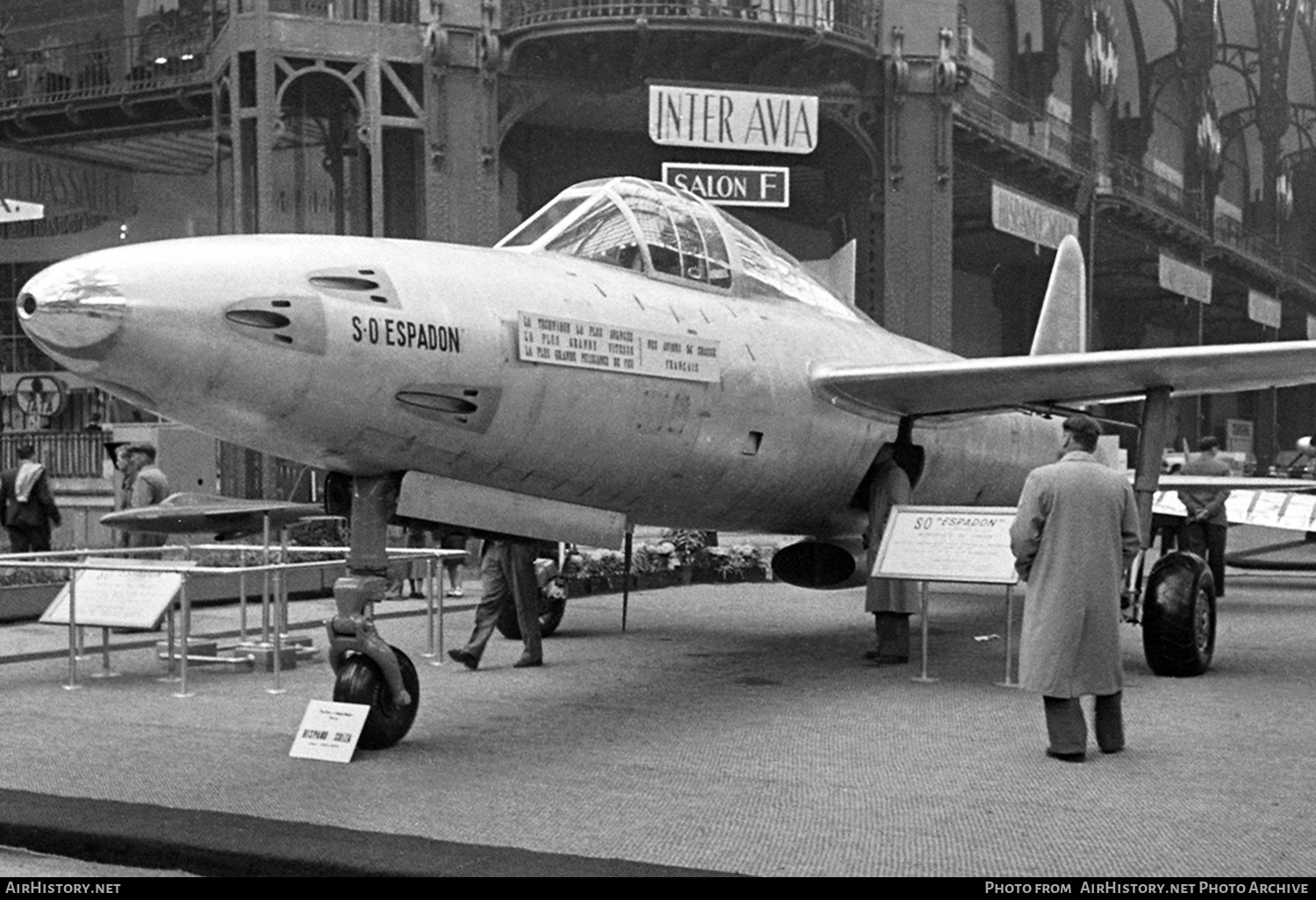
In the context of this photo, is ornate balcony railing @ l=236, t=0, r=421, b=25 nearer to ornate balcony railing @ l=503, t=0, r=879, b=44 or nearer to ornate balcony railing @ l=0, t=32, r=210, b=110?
ornate balcony railing @ l=503, t=0, r=879, b=44

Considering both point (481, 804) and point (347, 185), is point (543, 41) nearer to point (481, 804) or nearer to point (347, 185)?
point (347, 185)

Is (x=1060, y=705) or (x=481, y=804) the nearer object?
(x=481, y=804)

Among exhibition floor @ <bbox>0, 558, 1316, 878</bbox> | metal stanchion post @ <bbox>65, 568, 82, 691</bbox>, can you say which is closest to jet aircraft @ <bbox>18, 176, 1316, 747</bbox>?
exhibition floor @ <bbox>0, 558, 1316, 878</bbox>

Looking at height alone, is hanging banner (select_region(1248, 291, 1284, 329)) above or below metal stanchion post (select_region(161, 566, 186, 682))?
above

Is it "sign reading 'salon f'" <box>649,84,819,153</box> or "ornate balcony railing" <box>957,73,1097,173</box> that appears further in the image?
"ornate balcony railing" <box>957,73,1097,173</box>

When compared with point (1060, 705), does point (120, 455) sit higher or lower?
higher

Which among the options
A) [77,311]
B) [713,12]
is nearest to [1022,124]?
[713,12]

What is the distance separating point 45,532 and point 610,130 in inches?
479

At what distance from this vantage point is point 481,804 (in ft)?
17.8

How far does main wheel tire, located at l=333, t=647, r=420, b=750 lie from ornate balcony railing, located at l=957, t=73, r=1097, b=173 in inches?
751

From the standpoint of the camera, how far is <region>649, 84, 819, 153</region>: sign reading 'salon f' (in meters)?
20.6

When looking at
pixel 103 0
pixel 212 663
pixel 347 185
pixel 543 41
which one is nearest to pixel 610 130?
pixel 543 41

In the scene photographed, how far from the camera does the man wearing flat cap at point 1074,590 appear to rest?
6.48 meters

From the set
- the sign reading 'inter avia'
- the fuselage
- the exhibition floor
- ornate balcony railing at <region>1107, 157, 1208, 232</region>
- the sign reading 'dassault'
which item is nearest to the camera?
the exhibition floor
